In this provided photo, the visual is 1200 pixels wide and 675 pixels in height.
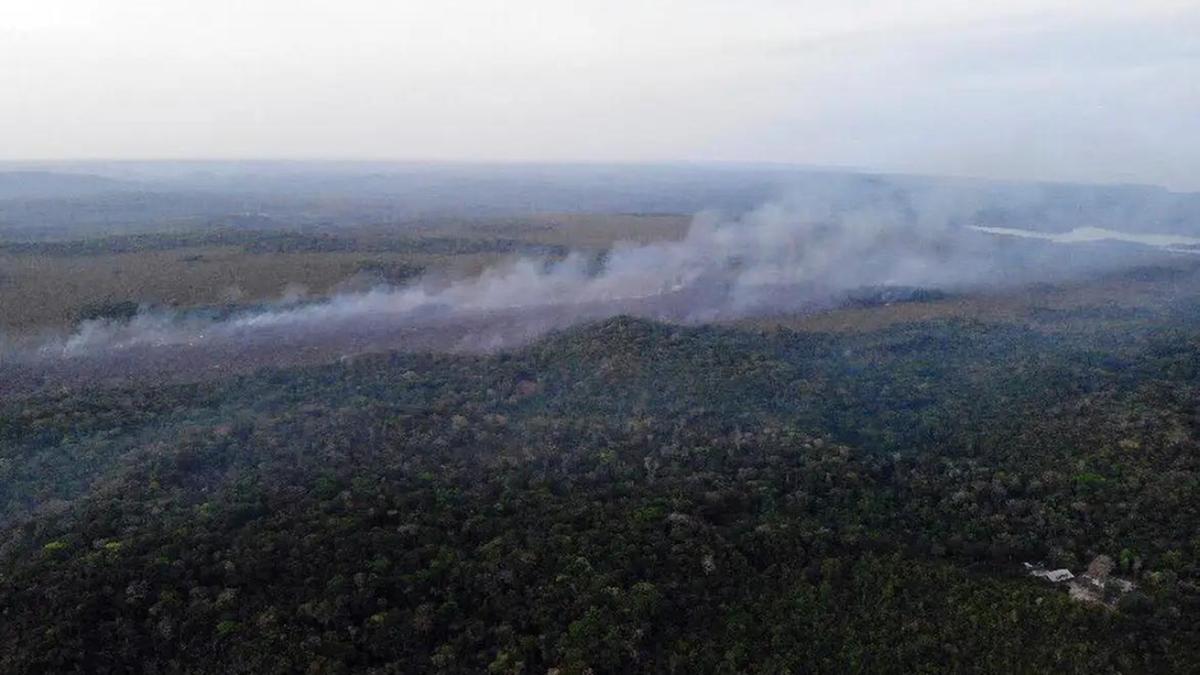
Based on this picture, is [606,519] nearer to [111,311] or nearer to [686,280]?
[111,311]

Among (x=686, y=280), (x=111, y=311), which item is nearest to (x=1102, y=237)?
(x=686, y=280)

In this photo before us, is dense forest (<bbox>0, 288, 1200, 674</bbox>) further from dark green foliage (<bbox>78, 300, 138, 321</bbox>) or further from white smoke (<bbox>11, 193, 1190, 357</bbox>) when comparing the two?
dark green foliage (<bbox>78, 300, 138, 321</bbox>)

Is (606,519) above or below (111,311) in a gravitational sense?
below

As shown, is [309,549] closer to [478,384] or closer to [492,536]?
[492,536]

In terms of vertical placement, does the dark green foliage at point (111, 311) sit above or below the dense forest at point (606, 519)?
A: above

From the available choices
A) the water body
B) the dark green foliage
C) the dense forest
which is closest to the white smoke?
the dark green foliage

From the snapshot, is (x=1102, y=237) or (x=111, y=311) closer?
(x=111, y=311)

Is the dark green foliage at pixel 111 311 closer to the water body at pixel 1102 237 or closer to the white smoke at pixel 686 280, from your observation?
the white smoke at pixel 686 280

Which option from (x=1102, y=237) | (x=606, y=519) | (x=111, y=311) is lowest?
(x=606, y=519)

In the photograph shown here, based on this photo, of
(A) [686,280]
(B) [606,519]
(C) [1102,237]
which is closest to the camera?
(B) [606,519]

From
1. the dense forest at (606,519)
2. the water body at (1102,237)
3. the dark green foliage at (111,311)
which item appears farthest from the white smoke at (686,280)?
the dense forest at (606,519)
